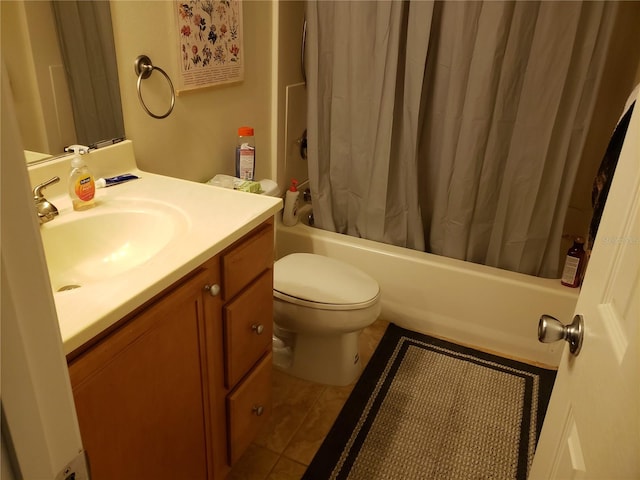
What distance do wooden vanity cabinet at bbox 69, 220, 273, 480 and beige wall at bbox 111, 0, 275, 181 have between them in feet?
1.80

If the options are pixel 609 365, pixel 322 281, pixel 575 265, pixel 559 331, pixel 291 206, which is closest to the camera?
pixel 609 365

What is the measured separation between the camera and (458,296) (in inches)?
83.7

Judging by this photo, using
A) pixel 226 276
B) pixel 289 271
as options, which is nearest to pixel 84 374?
pixel 226 276

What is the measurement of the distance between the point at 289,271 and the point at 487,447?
90 centimetres

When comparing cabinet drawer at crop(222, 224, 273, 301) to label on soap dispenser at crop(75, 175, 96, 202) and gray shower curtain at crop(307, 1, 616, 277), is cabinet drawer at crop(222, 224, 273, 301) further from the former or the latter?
gray shower curtain at crop(307, 1, 616, 277)

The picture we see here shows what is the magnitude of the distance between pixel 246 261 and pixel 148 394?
0.39m

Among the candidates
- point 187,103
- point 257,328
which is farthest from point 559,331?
point 187,103

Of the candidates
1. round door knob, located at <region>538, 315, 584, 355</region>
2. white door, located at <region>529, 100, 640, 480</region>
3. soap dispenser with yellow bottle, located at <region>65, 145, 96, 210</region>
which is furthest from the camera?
soap dispenser with yellow bottle, located at <region>65, 145, 96, 210</region>

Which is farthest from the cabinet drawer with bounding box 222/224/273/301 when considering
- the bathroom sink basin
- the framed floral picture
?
the framed floral picture

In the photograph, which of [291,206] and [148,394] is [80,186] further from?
[291,206]

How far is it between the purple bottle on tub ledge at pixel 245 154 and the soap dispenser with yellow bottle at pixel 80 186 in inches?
27.5

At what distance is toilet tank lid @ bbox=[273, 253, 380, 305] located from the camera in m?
1.76

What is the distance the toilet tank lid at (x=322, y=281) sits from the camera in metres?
1.76

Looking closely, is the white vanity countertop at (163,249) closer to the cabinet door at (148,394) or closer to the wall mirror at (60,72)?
the cabinet door at (148,394)
